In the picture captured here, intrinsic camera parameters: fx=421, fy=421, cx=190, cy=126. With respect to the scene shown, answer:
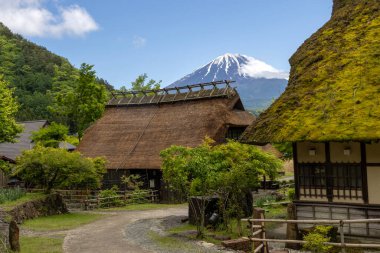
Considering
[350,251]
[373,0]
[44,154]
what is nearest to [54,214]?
[44,154]

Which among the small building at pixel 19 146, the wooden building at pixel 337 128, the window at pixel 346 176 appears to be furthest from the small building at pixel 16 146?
the window at pixel 346 176

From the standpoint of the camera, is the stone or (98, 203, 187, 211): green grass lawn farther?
(98, 203, 187, 211): green grass lawn

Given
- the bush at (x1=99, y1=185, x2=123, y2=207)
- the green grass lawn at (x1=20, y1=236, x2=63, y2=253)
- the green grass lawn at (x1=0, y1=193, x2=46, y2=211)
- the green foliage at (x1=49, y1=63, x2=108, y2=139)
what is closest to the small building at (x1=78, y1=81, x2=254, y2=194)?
the bush at (x1=99, y1=185, x2=123, y2=207)

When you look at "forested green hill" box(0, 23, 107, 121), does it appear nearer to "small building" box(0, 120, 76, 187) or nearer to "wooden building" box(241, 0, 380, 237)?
"small building" box(0, 120, 76, 187)

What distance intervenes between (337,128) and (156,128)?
21292mm

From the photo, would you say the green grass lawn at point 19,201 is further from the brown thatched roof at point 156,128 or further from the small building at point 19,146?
the small building at point 19,146

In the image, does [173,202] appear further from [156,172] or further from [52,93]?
[52,93]

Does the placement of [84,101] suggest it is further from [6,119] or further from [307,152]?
[307,152]

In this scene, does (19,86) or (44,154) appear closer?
(44,154)

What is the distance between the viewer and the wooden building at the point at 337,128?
13578mm

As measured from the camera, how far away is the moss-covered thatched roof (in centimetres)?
1355

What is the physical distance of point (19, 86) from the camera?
3002 inches

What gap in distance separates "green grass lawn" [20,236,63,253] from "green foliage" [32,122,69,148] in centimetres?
2414

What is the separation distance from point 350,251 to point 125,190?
67.2 ft
